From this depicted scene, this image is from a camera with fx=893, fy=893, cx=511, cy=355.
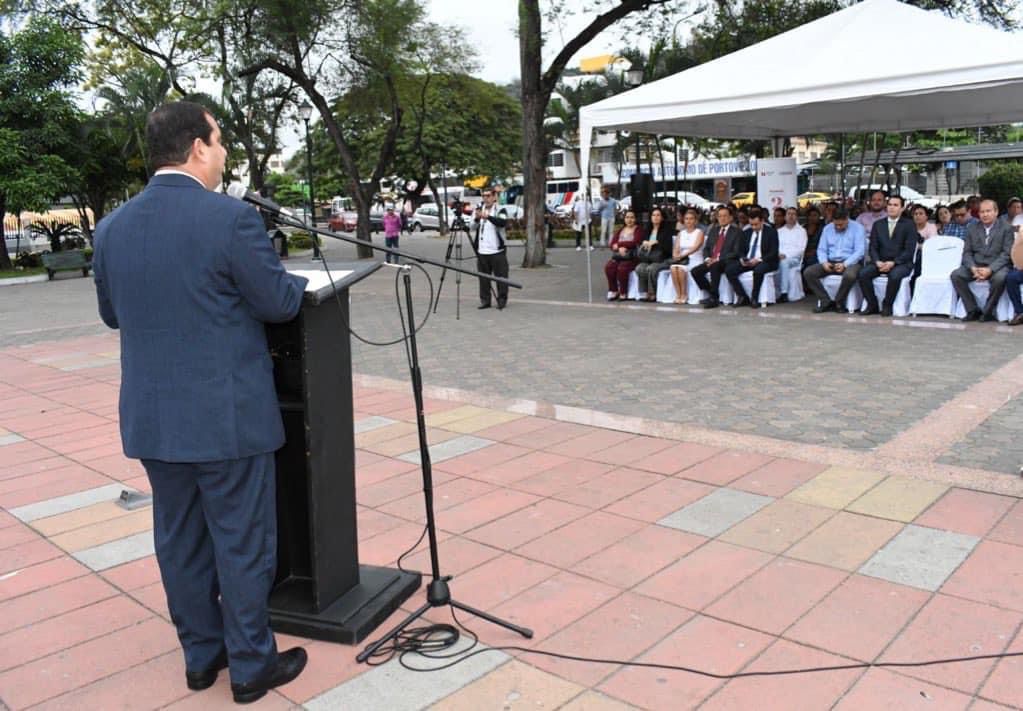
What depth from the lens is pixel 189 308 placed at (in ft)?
8.32

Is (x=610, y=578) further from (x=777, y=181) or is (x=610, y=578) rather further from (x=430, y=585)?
(x=777, y=181)

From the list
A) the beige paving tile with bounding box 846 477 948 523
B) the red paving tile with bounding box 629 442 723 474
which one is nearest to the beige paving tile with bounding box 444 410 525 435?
the red paving tile with bounding box 629 442 723 474

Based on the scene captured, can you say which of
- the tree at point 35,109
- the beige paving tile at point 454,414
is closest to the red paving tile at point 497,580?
the beige paving tile at point 454,414

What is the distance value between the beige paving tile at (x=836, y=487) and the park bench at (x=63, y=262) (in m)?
23.4

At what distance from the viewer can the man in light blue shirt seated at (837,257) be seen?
35.3 ft

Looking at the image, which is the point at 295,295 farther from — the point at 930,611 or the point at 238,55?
the point at 238,55

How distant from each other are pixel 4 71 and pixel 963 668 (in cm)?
2685

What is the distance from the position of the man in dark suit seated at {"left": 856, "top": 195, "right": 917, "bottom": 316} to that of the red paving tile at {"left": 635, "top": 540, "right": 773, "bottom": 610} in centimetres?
740

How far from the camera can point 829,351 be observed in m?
8.28

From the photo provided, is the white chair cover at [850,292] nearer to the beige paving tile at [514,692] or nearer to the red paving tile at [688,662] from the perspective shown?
the red paving tile at [688,662]

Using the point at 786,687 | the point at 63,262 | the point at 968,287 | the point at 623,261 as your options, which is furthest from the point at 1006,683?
the point at 63,262

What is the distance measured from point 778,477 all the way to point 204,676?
308 centimetres

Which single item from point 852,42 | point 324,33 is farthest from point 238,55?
point 852,42

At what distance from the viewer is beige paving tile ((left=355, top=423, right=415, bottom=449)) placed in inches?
231
